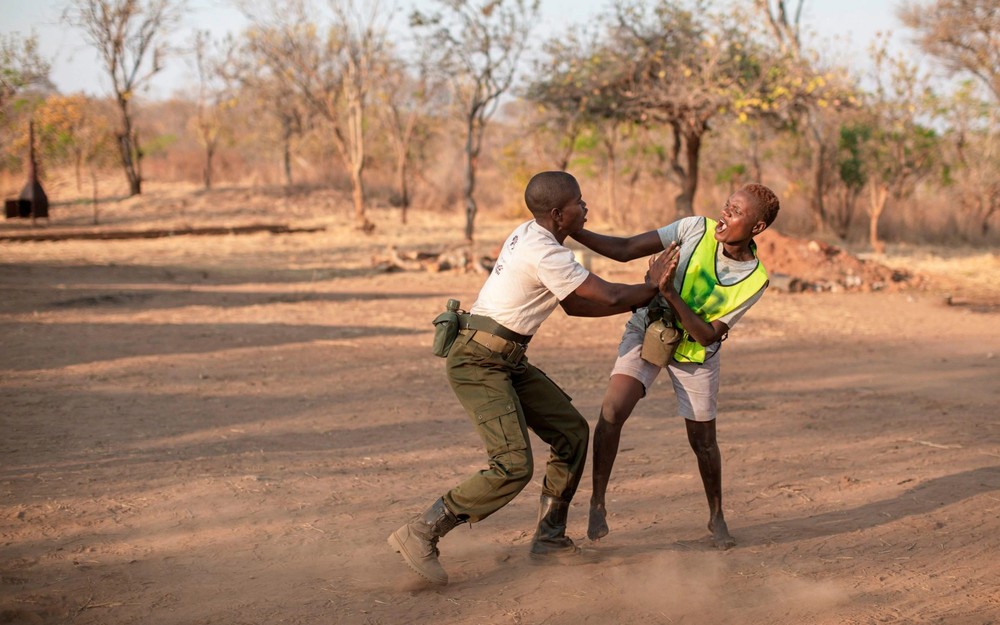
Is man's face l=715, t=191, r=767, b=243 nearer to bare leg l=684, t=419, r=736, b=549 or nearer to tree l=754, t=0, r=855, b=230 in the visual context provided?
bare leg l=684, t=419, r=736, b=549

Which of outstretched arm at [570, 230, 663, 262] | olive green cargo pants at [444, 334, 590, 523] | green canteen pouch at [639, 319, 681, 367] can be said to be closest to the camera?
olive green cargo pants at [444, 334, 590, 523]

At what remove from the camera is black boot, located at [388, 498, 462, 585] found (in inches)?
149

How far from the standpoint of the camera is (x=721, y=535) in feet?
14.2

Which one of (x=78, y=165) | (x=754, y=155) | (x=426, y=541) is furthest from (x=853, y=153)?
(x=78, y=165)

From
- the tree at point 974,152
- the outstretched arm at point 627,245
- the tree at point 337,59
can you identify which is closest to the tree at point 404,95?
the tree at point 337,59

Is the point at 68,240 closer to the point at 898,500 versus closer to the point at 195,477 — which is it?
the point at 195,477

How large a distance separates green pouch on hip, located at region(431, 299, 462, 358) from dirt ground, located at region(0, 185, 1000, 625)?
97 cm

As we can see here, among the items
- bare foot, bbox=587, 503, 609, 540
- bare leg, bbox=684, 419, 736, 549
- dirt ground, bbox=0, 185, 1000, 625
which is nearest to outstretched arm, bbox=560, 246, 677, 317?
bare leg, bbox=684, 419, 736, 549

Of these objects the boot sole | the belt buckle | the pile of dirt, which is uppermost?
the belt buckle

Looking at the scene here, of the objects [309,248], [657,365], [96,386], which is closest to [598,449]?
[657,365]

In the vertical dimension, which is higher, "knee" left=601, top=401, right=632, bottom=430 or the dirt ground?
"knee" left=601, top=401, right=632, bottom=430

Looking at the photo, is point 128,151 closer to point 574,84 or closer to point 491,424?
point 574,84

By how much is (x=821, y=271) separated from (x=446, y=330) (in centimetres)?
1243

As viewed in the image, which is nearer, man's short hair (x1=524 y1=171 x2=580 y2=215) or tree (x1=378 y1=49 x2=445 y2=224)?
man's short hair (x1=524 y1=171 x2=580 y2=215)
